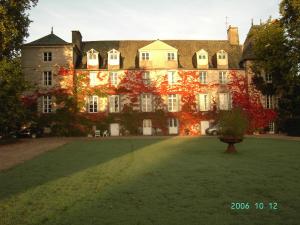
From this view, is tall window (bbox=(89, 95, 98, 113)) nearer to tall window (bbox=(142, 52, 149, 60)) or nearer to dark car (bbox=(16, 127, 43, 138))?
dark car (bbox=(16, 127, 43, 138))

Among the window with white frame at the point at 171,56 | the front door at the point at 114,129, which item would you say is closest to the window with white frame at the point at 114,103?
the front door at the point at 114,129

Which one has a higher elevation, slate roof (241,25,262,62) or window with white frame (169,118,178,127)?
slate roof (241,25,262,62)

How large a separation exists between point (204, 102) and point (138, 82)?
843 cm

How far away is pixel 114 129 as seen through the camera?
1571 inches

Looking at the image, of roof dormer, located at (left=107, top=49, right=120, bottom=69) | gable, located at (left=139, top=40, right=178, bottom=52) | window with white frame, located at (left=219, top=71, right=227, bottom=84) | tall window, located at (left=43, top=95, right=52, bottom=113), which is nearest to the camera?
tall window, located at (left=43, top=95, right=52, bottom=113)

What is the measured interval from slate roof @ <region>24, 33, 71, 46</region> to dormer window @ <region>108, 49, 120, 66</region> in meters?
5.24

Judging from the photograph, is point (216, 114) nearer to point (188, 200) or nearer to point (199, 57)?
point (199, 57)

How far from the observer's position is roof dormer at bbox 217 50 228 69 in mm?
41688

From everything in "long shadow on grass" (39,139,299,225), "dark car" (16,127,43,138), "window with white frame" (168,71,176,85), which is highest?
"window with white frame" (168,71,176,85)

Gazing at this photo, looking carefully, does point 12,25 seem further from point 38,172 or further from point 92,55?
point 38,172

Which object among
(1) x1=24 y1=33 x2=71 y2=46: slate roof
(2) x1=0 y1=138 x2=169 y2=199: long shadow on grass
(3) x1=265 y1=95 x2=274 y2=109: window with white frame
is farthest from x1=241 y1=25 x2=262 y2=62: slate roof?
(2) x1=0 y1=138 x2=169 y2=199: long shadow on grass

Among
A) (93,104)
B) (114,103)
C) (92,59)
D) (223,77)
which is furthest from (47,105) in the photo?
(223,77)

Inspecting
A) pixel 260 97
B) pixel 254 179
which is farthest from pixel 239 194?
pixel 260 97

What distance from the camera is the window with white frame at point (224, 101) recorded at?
41375mm
